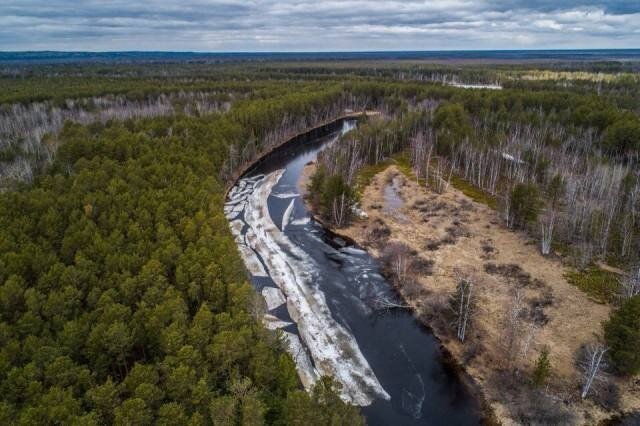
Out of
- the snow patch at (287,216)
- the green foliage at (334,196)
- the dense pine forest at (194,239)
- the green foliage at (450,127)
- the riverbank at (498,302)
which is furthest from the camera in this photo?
the green foliage at (450,127)

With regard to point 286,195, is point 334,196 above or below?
above

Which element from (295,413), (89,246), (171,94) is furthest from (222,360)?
(171,94)

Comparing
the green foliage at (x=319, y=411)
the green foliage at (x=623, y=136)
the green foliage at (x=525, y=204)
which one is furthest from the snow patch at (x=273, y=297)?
the green foliage at (x=623, y=136)

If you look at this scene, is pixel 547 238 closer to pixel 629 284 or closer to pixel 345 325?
pixel 629 284

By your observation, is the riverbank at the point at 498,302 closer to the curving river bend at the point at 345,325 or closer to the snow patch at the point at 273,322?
the curving river bend at the point at 345,325

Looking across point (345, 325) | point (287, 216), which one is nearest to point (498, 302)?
point (345, 325)

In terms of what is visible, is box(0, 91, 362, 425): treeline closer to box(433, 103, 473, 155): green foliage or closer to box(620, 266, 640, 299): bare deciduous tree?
box(620, 266, 640, 299): bare deciduous tree
